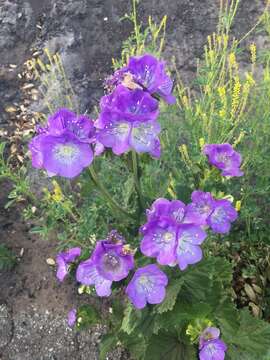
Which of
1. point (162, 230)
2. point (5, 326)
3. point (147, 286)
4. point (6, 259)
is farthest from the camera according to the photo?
point (6, 259)

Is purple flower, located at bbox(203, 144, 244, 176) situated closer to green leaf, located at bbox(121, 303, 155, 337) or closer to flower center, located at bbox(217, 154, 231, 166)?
flower center, located at bbox(217, 154, 231, 166)

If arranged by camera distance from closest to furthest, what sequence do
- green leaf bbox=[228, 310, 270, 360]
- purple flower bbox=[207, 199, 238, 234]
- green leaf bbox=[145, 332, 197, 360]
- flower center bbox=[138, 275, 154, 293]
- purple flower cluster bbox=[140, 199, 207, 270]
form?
1. purple flower cluster bbox=[140, 199, 207, 270]
2. flower center bbox=[138, 275, 154, 293]
3. purple flower bbox=[207, 199, 238, 234]
4. green leaf bbox=[145, 332, 197, 360]
5. green leaf bbox=[228, 310, 270, 360]

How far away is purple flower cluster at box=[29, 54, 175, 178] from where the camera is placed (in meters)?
1.62

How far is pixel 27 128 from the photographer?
4234 millimetres

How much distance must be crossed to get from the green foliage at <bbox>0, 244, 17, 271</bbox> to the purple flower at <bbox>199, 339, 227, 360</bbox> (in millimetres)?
1726

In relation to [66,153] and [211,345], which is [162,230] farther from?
[211,345]

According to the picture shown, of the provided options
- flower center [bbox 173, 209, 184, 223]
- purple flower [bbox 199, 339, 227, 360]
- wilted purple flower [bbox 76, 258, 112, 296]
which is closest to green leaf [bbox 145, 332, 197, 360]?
purple flower [bbox 199, 339, 227, 360]

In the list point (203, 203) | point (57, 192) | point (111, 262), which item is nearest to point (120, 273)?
point (111, 262)

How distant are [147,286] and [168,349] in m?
0.51

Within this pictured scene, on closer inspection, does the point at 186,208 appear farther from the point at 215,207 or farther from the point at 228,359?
the point at 228,359

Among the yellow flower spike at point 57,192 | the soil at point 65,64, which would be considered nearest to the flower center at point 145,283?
the yellow flower spike at point 57,192

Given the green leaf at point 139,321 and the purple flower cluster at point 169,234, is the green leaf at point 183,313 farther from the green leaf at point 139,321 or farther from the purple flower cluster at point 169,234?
the purple flower cluster at point 169,234

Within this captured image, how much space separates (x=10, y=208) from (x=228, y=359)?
1.91m

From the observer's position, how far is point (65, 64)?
4.47m
